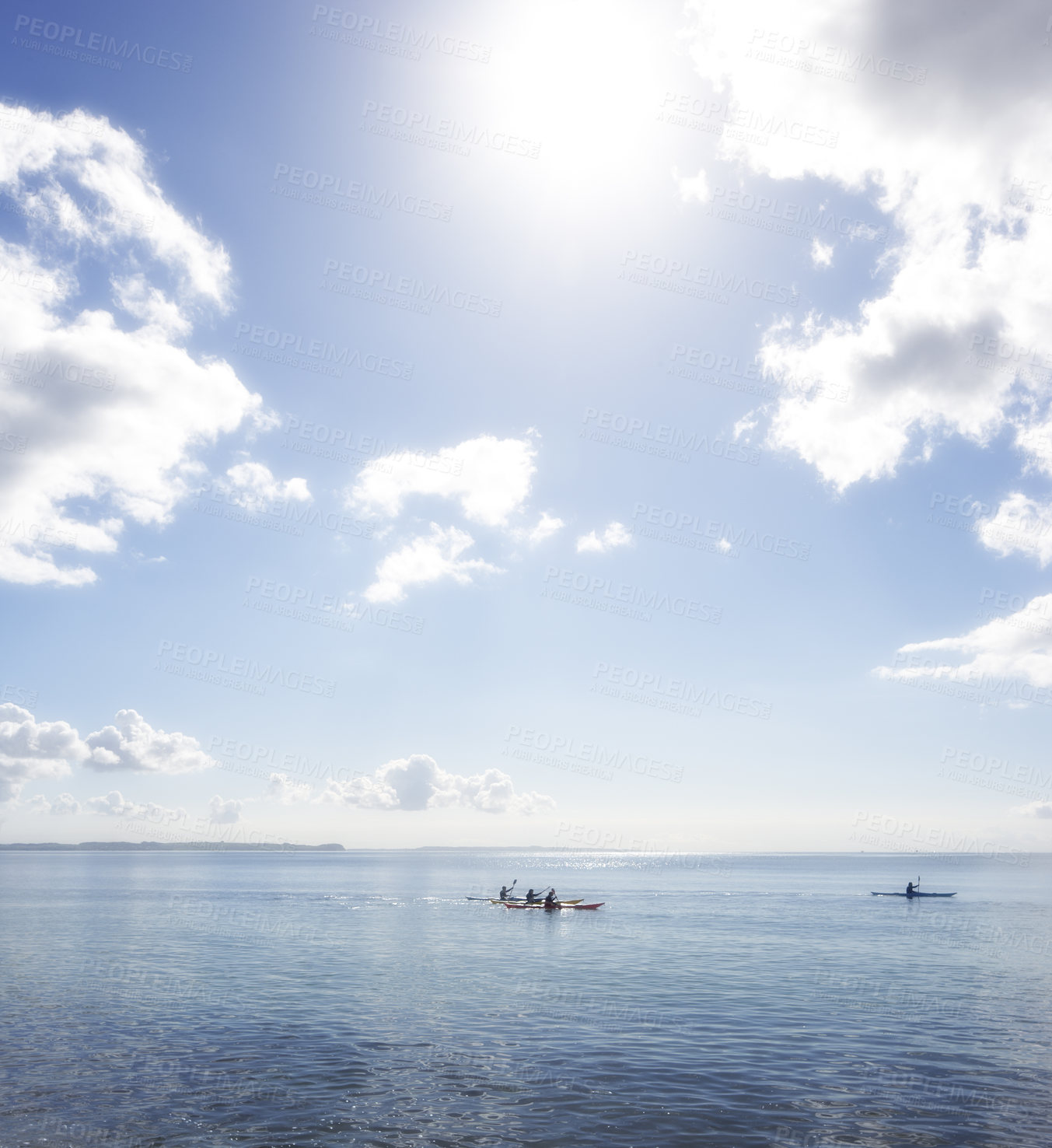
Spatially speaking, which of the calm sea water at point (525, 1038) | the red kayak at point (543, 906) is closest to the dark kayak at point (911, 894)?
the calm sea water at point (525, 1038)

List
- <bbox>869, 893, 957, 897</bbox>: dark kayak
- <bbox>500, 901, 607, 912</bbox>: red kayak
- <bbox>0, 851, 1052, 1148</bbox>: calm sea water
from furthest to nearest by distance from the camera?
<bbox>869, 893, 957, 897</bbox>: dark kayak, <bbox>500, 901, 607, 912</bbox>: red kayak, <bbox>0, 851, 1052, 1148</bbox>: calm sea water

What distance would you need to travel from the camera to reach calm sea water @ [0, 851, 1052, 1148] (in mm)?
19078

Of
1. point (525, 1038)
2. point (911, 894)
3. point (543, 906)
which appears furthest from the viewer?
point (911, 894)

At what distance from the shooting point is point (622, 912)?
3073 inches

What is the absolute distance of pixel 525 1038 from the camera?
89.0 ft

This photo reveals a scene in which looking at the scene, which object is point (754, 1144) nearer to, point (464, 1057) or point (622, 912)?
point (464, 1057)

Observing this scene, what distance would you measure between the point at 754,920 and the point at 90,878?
512 feet

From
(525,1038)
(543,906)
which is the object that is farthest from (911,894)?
(525,1038)

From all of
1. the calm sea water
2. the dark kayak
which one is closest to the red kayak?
the calm sea water

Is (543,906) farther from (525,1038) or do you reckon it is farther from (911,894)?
(525,1038)

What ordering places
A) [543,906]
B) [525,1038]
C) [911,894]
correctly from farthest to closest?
[911,894], [543,906], [525,1038]

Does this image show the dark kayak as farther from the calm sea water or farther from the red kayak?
the red kayak

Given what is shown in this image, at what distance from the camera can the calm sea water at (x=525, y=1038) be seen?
62.6ft

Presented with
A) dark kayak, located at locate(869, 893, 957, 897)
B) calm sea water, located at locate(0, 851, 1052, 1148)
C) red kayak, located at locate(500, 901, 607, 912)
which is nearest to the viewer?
calm sea water, located at locate(0, 851, 1052, 1148)
